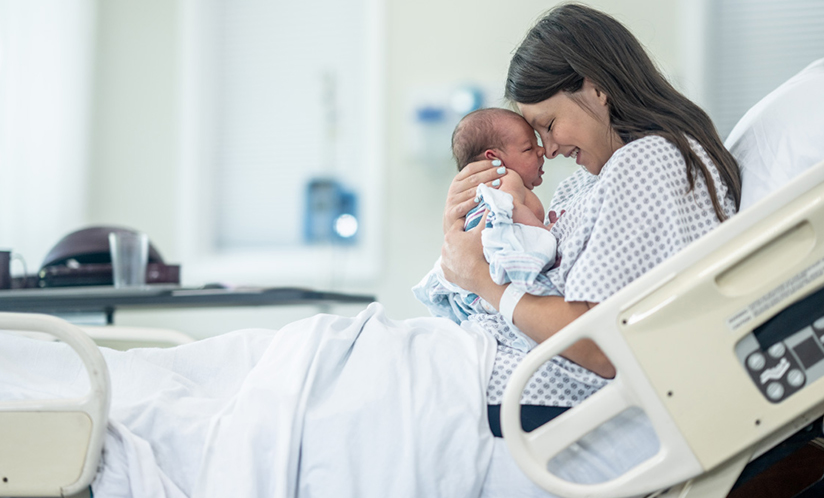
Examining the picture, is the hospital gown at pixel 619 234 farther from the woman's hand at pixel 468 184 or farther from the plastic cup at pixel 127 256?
the plastic cup at pixel 127 256

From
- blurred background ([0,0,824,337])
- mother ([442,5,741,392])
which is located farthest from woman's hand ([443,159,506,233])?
blurred background ([0,0,824,337])

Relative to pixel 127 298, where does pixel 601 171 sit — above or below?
above

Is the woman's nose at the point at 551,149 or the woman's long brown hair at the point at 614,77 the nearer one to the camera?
the woman's long brown hair at the point at 614,77

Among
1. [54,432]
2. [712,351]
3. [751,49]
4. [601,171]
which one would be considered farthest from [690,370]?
[751,49]

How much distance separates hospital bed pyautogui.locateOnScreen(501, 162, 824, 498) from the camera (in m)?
0.92

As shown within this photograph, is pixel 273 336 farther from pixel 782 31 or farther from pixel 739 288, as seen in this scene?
pixel 782 31

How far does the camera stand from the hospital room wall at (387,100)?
3639 millimetres

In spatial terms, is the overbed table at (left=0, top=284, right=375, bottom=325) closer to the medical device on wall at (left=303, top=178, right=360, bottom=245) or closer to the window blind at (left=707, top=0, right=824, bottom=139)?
the medical device on wall at (left=303, top=178, right=360, bottom=245)

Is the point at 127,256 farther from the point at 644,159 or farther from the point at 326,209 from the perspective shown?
the point at 326,209

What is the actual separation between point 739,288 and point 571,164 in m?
2.51

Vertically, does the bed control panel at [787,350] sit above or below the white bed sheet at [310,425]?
above

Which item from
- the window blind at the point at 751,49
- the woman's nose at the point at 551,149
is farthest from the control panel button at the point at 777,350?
the window blind at the point at 751,49

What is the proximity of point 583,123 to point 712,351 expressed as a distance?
54cm

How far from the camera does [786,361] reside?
96cm
